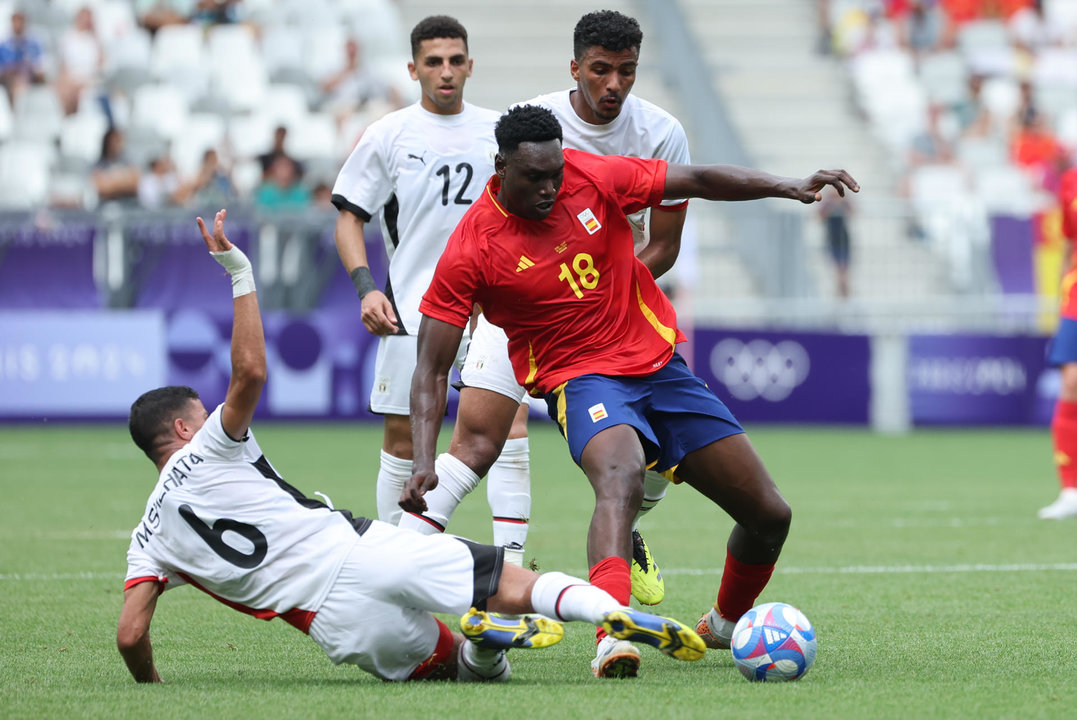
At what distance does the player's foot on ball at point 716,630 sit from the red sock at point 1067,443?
5.19 metres

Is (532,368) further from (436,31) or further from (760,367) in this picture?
(760,367)

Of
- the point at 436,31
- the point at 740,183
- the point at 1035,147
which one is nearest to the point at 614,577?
the point at 740,183

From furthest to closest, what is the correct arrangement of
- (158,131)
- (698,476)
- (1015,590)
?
(158,131), (1015,590), (698,476)

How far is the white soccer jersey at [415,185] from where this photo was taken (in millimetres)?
7094

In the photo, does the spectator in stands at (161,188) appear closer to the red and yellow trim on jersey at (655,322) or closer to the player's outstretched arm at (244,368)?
the red and yellow trim on jersey at (655,322)

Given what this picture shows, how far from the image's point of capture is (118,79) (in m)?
20.6

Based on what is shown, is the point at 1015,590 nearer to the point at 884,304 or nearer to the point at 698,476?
→ the point at 698,476

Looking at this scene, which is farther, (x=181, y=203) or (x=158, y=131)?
(x=158, y=131)

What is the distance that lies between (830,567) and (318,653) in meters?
3.19

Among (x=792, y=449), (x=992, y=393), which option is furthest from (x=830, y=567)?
(x=992, y=393)

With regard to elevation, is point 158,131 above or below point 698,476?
above

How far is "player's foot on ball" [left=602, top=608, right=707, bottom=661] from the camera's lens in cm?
463

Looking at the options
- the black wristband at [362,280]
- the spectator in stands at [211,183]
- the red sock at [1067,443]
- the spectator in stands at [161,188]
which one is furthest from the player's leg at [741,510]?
the spectator in stands at [161,188]

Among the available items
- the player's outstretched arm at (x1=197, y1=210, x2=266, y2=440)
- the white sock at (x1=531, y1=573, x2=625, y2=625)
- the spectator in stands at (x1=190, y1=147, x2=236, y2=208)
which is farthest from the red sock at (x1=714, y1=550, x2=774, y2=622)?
the spectator in stands at (x1=190, y1=147, x2=236, y2=208)
